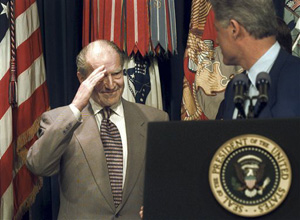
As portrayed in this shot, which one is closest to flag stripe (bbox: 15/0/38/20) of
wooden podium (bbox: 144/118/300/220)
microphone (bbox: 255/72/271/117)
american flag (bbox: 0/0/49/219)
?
american flag (bbox: 0/0/49/219)

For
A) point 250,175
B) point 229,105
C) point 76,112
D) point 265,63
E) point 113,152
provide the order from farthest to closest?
point 113,152, point 76,112, point 229,105, point 265,63, point 250,175

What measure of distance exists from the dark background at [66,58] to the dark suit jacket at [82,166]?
54.1 inches

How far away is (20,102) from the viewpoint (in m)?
3.82

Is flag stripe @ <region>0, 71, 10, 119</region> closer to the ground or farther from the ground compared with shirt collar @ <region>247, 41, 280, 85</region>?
closer to the ground

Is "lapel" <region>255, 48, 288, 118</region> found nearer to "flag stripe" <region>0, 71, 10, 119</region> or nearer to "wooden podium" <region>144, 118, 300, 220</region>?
"wooden podium" <region>144, 118, 300, 220</region>

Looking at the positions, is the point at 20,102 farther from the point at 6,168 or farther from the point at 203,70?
the point at 203,70

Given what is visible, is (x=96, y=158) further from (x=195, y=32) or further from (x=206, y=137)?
(x=195, y=32)

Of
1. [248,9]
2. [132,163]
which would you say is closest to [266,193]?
[248,9]

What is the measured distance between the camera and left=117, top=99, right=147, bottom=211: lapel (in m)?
2.85

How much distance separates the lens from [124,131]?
2.98 m

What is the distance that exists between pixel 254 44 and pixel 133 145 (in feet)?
2.95

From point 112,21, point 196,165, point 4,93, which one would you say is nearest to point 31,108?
point 4,93

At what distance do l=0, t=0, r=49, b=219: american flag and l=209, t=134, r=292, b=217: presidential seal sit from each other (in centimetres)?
219

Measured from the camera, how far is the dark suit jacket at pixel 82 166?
2758 mm
